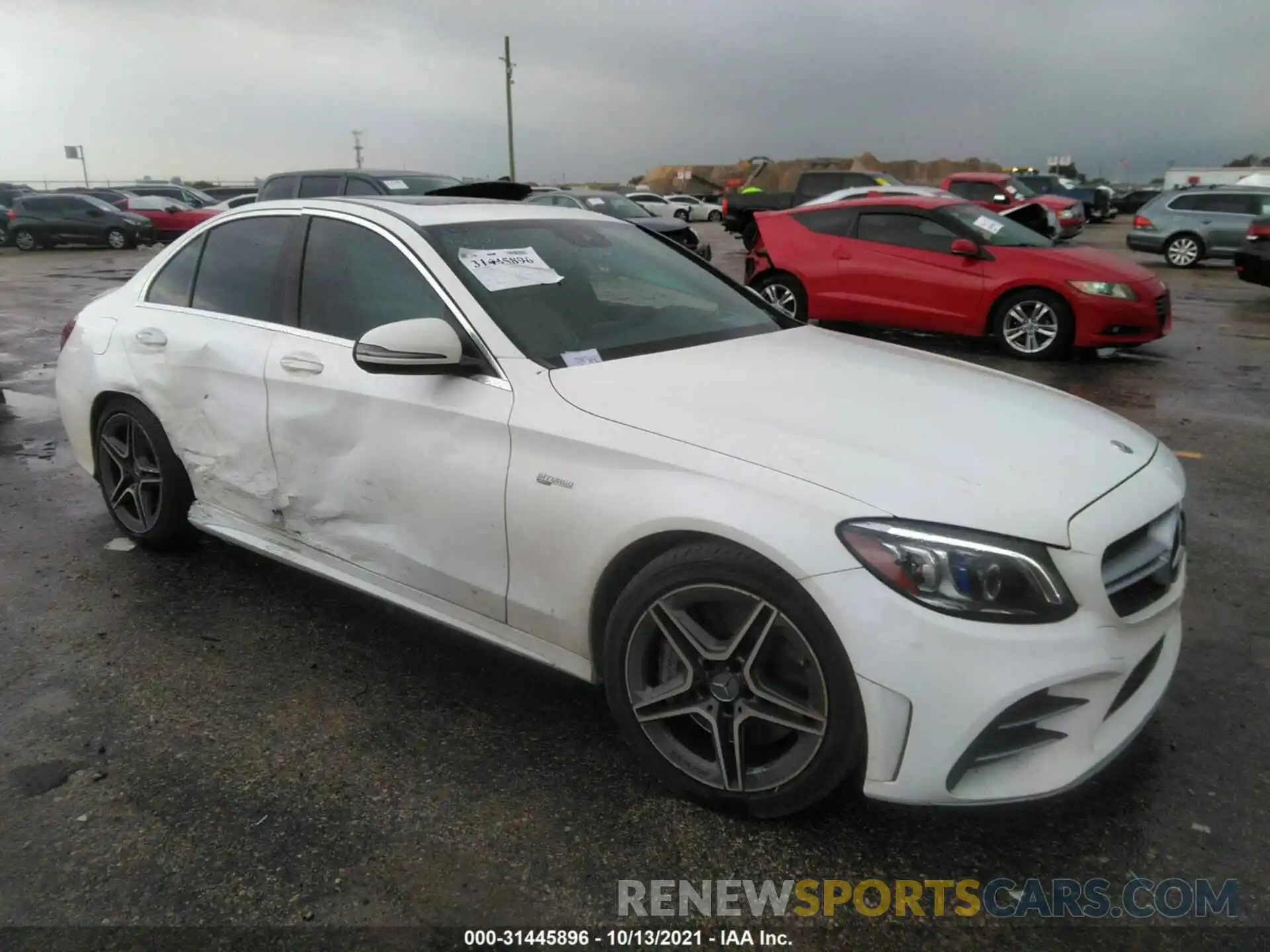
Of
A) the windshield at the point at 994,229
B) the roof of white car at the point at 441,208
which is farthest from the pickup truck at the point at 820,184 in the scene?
the roof of white car at the point at 441,208

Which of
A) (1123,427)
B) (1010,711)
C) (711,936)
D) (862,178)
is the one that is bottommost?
(711,936)

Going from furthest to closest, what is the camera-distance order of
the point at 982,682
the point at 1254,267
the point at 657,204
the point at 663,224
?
the point at 657,204
the point at 663,224
the point at 1254,267
the point at 982,682

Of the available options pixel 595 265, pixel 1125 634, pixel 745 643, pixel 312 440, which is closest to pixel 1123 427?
pixel 1125 634

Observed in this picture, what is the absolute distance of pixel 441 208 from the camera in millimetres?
3506

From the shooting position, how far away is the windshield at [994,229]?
8.86 metres

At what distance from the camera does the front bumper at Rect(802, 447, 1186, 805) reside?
2.01 metres

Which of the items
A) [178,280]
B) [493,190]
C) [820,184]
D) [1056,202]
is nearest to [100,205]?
[820,184]

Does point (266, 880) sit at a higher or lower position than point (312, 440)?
lower

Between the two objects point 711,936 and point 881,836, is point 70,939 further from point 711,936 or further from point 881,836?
point 881,836

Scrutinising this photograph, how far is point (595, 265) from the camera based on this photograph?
3418 mm

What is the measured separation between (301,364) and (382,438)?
54cm

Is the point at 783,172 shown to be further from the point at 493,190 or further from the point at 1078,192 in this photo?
the point at 493,190

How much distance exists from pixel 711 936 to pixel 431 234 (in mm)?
2320

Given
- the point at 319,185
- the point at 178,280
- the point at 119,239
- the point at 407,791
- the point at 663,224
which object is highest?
the point at 319,185
